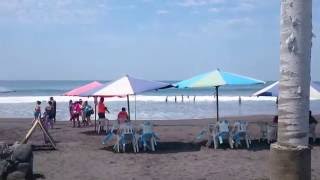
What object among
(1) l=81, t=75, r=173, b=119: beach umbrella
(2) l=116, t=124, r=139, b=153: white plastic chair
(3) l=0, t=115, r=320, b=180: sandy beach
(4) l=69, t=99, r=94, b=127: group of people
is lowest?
(3) l=0, t=115, r=320, b=180: sandy beach

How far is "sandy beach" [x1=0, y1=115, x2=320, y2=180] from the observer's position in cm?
959

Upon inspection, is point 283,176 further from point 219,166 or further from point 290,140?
point 219,166

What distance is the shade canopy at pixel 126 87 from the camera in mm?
13680

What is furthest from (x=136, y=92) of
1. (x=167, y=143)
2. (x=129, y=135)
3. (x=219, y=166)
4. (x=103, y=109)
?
(x=103, y=109)

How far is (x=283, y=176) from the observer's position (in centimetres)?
395

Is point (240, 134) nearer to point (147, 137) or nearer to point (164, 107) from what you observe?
point (147, 137)

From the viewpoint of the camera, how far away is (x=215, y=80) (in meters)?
14.1

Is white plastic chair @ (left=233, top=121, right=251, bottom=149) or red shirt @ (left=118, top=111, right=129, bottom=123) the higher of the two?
red shirt @ (left=118, top=111, right=129, bottom=123)

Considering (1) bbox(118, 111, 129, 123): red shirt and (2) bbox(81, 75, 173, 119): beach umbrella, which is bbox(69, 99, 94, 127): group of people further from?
(2) bbox(81, 75, 173, 119): beach umbrella

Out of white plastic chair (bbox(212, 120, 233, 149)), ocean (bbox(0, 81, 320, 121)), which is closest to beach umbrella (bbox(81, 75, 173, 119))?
white plastic chair (bbox(212, 120, 233, 149))

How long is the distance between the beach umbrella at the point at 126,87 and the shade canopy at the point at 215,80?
0.82 meters

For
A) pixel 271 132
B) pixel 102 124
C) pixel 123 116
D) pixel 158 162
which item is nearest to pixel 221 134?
pixel 271 132

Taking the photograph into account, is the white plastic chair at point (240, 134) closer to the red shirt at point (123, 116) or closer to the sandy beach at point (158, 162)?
the sandy beach at point (158, 162)

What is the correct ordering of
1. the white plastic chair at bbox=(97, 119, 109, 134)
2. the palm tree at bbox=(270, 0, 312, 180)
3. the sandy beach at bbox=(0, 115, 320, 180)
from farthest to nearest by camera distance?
1. the white plastic chair at bbox=(97, 119, 109, 134)
2. the sandy beach at bbox=(0, 115, 320, 180)
3. the palm tree at bbox=(270, 0, 312, 180)
